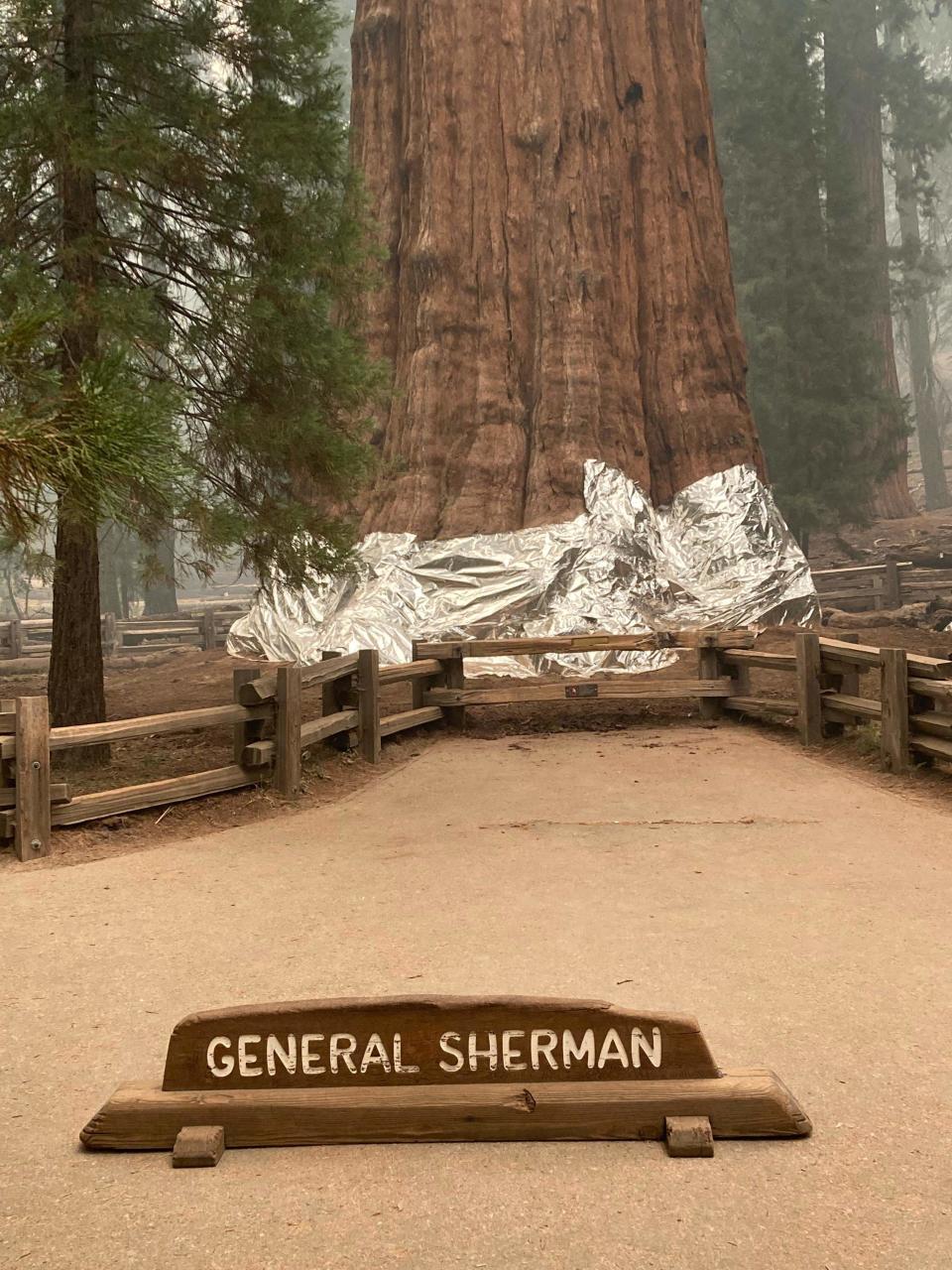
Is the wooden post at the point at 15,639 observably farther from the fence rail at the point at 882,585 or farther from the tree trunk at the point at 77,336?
the fence rail at the point at 882,585

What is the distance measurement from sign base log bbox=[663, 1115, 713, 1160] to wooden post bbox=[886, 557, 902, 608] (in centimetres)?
1963

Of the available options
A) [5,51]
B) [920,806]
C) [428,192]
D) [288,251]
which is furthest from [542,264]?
[920,806]

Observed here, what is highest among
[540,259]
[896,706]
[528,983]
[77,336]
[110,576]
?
[540,259]

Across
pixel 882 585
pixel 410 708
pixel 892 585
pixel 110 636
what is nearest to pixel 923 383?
pixel 882 585

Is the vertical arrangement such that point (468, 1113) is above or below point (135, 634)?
below

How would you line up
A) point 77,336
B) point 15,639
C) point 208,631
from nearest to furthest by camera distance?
point 77,336
point 15,639
point 208,631

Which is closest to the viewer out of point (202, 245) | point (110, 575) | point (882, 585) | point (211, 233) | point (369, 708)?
point (211, 233)

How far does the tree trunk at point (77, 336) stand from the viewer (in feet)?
28.9

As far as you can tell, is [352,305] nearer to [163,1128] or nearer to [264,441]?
[264,441]

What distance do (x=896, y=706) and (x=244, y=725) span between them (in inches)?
198

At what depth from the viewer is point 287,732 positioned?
29.2ft

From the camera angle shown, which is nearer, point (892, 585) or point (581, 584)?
point (581, 584)

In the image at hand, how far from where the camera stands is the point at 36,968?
5.15 m

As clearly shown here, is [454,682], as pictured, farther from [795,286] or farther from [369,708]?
[795,286]
